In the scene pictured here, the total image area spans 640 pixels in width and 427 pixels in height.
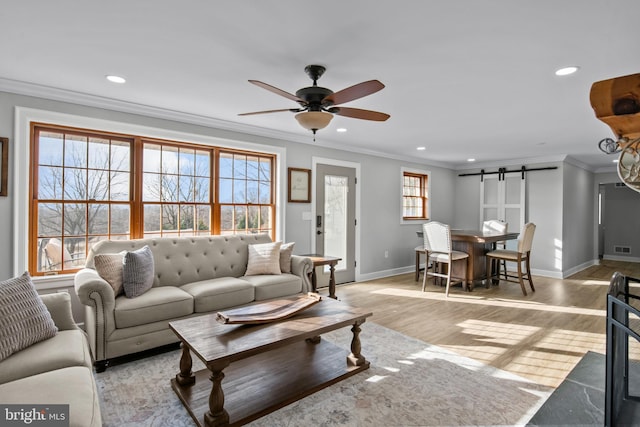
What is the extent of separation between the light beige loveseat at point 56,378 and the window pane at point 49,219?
1.53m

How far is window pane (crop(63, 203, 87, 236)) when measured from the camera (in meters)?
3.25

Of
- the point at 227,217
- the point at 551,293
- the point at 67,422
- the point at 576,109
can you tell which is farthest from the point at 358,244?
the point at 67,422

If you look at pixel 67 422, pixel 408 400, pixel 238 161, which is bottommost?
pixel 408 400

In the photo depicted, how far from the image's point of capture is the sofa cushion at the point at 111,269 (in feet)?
9.32

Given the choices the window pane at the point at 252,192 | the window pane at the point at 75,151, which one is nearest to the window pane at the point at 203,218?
the window pane at the point at 252,192

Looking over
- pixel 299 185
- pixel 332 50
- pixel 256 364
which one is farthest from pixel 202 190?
pixel 332 50

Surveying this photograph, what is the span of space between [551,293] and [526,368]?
3.07 meters

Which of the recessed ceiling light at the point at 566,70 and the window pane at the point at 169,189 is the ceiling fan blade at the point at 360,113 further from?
the window pane at the point at 169,189

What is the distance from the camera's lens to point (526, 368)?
263 cm

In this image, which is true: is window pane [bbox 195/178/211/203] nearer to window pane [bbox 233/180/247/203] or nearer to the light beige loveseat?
window pane [bbox 233/180/247/203]

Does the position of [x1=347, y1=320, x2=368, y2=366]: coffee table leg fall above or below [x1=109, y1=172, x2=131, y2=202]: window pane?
below

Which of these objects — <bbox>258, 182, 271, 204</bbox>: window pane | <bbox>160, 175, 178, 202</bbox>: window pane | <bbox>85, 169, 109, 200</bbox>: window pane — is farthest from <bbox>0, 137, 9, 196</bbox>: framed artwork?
<bbox>258, 182, 271, 204</bbox>: window pane

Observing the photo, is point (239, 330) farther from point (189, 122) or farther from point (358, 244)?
point (358, 244)

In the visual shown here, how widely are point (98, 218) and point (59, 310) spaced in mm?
1485
